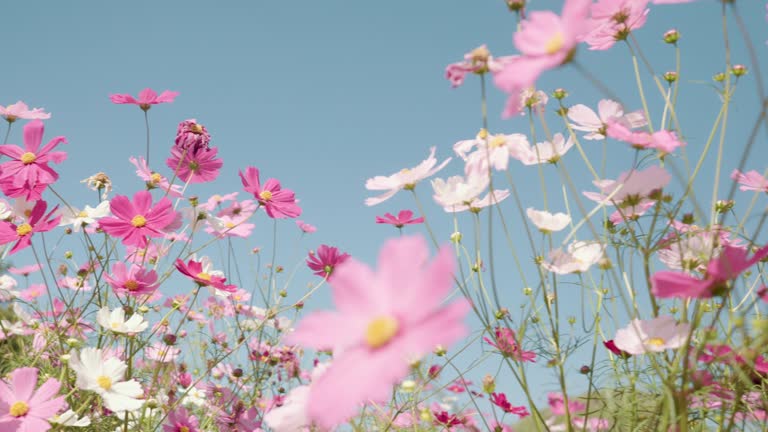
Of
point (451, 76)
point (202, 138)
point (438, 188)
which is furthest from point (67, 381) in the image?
point (451, 76)

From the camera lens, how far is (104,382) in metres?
0.96

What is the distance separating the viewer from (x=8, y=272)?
2732mm

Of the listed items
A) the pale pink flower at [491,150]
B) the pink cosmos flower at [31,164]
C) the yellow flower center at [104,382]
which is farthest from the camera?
the pink cosmos flower at [31,164]

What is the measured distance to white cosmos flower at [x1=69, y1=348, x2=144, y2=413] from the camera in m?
0.93

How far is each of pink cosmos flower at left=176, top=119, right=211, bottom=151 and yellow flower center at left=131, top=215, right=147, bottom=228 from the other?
21 centimetres

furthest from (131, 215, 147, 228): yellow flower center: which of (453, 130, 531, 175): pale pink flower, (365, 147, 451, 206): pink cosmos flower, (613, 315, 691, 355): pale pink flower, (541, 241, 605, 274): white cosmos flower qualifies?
(613, 315, 691, 355): pale pink flower

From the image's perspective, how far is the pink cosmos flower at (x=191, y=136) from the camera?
1.30 metres

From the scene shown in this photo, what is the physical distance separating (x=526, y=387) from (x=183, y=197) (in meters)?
0.90

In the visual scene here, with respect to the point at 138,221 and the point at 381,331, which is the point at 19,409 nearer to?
the point at 138,221

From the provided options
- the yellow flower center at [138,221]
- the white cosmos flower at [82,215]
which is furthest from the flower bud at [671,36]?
the white cosmos flower at [82,215]

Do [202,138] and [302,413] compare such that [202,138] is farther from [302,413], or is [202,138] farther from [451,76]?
[302,413]

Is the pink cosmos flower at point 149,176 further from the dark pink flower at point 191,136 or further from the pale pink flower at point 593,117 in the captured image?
the pale pink flower at point 593,117

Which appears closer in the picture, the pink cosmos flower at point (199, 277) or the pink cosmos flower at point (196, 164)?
the pink cosmos flower at point (199, 277)

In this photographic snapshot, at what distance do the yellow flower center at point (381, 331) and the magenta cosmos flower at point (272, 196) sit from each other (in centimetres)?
88
